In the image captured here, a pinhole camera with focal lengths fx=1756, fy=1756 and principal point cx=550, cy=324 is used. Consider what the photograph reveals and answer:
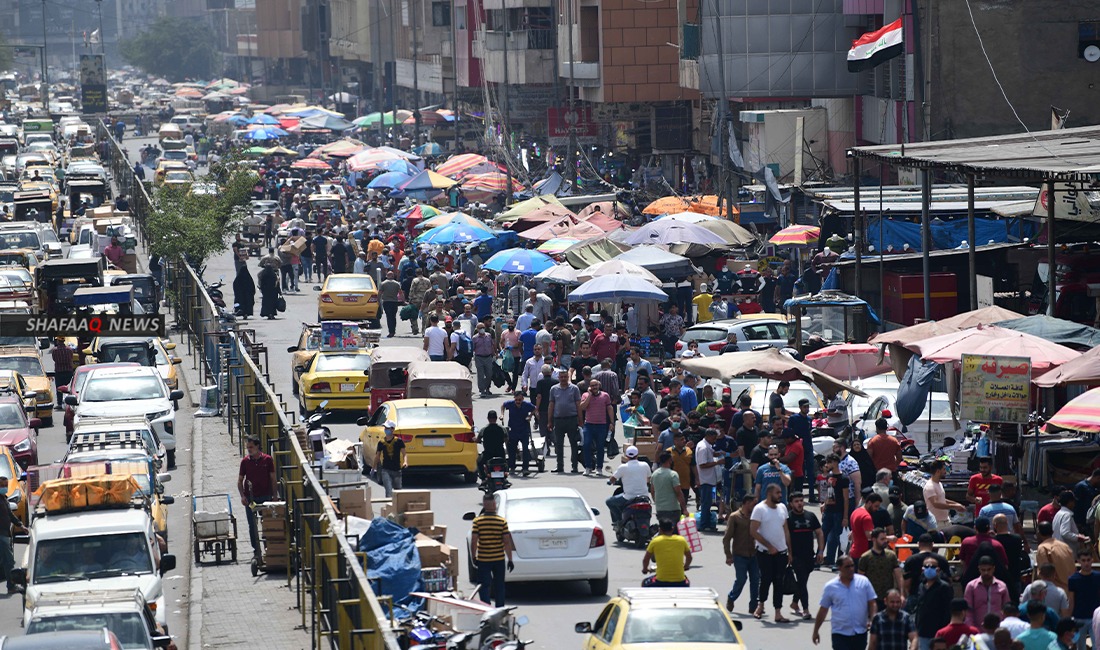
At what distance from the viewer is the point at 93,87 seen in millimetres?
136250

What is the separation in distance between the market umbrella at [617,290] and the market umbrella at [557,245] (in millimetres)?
6808

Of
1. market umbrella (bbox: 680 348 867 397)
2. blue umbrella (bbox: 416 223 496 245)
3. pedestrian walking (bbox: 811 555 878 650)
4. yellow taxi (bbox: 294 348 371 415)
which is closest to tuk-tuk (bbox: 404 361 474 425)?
yellow taxi (bbox: 294 348 371 415)

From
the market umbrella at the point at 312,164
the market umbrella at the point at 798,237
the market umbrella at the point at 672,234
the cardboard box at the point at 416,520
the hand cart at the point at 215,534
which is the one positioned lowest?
the hand cart at the point at 215,534

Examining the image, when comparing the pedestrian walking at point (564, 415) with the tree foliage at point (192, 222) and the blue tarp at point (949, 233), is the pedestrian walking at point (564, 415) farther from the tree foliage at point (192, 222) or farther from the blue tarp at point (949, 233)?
the tree foliage at point (192, 222)

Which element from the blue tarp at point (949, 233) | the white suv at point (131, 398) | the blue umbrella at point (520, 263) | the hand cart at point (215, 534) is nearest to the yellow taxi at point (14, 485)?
the hand cart at point (215, 534)

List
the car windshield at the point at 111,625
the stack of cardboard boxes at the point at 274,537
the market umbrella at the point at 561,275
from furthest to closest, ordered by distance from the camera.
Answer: the market umbrella at the point at 561,275 → the stack of cardboard boxes at the point at 274,537 → the car windshield at the point at 111,625

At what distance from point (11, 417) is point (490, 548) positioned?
42.3ft

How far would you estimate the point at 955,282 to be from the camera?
27.5 meters

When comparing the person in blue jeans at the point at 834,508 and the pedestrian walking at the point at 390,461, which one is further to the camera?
the pedestrian walking at the point at 390,461

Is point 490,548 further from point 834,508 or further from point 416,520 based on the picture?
point 834,508

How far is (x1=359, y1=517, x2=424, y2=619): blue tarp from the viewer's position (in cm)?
1602

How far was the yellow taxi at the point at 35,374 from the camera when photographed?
31047 millimetres

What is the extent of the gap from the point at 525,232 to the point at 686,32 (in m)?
15.2

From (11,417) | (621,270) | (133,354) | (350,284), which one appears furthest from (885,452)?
(350,284)
